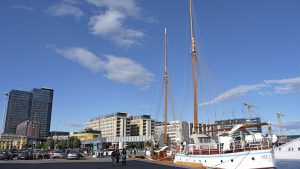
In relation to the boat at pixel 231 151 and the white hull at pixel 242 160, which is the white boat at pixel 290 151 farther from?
the white hull at pixel 242 160

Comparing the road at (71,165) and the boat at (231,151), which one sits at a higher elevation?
the boat at (231,151)

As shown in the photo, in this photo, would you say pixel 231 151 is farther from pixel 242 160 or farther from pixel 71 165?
pixel 71 165

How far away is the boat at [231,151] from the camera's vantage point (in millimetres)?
37562

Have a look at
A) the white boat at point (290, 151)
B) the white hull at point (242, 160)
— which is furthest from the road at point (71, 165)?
the white boat at point (290, 151)

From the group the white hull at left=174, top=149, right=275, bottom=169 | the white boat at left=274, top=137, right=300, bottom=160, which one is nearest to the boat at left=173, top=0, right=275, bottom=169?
the white hull at left=174, top=149, right=275, bottom=169

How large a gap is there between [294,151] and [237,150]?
9608 centimetres

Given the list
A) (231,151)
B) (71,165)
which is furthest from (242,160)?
(71,165)

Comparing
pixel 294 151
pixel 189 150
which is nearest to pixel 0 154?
pixel 189 150

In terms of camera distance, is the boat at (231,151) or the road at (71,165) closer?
the road at (71,165)

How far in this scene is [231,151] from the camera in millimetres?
40688

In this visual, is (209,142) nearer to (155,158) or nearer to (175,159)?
(175,159)

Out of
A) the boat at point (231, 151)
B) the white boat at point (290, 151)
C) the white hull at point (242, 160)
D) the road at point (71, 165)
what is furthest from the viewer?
the white boat at point (290, 151)

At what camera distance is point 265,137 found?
128 feet

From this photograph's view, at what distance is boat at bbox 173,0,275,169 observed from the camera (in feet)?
123
